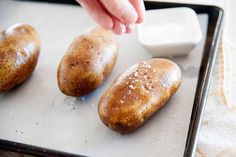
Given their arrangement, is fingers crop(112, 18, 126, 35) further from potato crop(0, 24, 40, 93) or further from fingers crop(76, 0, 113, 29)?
potato crop(0, 24, 40, 93)

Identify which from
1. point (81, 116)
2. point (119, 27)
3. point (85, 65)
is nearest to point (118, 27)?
point (119, 27)

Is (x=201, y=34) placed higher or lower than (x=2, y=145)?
higher

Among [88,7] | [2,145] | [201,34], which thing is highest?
[88,7]

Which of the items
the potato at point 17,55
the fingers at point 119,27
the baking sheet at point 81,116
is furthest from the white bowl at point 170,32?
the potato at point 17,55

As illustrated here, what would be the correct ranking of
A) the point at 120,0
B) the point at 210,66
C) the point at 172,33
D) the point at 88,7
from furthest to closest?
1. the point at 172,33
2. the point at 210,66
3. the point at 88,7
4. the point at 120,0

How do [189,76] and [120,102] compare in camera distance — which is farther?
[189,76]

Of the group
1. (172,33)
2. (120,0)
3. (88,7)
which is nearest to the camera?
(120,0)

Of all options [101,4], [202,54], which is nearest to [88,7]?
[101,4]

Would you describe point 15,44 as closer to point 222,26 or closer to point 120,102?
point 120,102
